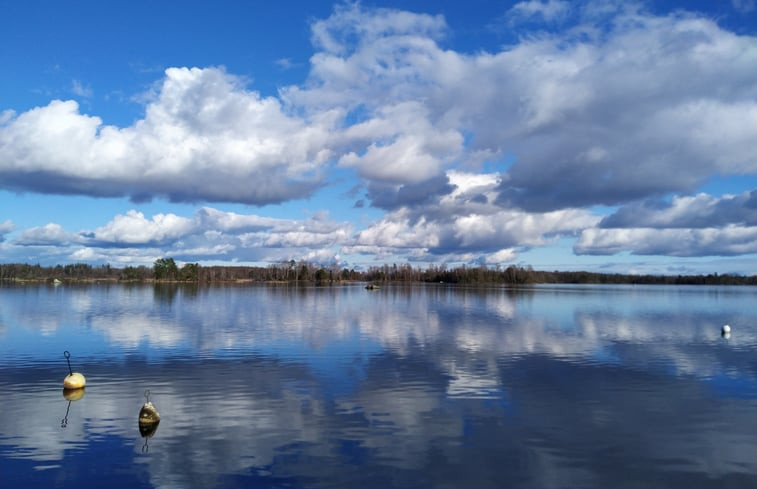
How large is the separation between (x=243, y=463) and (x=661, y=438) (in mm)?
12801

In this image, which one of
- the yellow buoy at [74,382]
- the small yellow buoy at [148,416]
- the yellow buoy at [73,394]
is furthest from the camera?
the yellow buoy at [74,382]

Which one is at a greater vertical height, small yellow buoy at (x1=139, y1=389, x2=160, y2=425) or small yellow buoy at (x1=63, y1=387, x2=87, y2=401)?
small yellow buoy at (x1=139, y1=389, x2=160, y2=425)

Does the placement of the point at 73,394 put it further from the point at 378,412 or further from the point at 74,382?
the point at 378,412

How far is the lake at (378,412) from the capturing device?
1420 cm

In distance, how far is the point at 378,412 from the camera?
64.6 ft

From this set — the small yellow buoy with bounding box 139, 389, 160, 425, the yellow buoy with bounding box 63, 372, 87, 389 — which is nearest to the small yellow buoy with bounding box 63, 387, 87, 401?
the yellow buoy with bounding box 63, 372, 87, 389

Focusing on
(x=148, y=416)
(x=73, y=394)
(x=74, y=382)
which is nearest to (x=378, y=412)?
(x=148, y=416)

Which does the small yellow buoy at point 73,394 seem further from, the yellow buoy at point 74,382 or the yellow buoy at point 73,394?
the yellow buoy at point 74,382

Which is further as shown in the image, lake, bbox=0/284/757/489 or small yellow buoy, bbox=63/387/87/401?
small yellow buoy, bbox=63/387/87/401

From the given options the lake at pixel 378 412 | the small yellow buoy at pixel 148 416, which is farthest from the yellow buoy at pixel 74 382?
the small yellow buoy at pixel 148 416

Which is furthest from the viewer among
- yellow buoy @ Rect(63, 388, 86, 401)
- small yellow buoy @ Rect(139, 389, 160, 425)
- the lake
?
yellow buoy @ Rect(63, 388, 86, 401)

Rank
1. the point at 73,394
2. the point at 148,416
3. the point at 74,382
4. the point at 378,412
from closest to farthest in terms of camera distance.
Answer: the point at 148,416 < the point at 378,412 < the point at 73,394 < the point at 74,382

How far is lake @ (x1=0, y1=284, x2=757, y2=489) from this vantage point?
14.2m

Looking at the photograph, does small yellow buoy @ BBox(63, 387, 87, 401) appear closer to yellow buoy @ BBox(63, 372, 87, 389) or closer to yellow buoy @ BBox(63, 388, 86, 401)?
yellow buoy @ BBox(63, 388, 86, 401)
